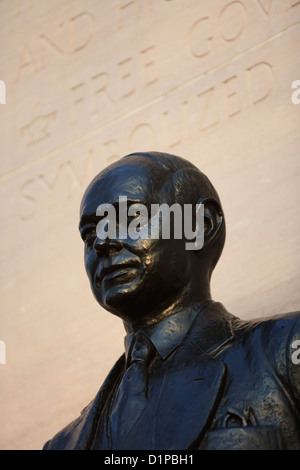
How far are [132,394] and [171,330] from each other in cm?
23

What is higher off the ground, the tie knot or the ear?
the ear

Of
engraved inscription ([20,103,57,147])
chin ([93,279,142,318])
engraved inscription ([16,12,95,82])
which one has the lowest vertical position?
chin ([93,279,142,318])

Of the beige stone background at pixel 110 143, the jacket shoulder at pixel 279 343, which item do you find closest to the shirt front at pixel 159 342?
the jacket shoulder at pixel 279 343

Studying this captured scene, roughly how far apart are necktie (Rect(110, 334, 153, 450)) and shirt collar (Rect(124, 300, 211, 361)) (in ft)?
0.08

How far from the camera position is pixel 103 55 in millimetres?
5629

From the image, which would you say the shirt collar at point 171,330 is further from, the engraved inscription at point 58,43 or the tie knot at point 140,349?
the engraved inscription at point 58,43

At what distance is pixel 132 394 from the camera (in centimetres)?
299

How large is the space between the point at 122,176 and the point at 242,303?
1453mm

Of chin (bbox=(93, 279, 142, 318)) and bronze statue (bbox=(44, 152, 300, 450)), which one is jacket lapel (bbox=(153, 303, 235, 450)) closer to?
bronze statue (bbox=(44, 152, 300, 450))

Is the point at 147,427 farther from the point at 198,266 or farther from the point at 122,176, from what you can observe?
the point at 122,176

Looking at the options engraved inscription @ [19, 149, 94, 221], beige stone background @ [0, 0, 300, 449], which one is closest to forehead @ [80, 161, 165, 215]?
beige stone background @ [0, 0, 300, 449]

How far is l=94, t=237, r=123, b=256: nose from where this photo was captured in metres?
3.11

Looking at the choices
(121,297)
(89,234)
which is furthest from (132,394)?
(89,234)
